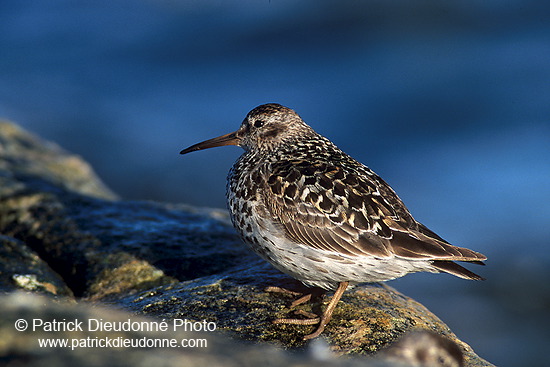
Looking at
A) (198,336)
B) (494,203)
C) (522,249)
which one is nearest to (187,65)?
(494,203)

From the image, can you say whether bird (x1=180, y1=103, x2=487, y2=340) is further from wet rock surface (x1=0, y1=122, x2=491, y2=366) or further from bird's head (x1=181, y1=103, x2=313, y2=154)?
bird's head (x1=181, y1=103, x2=313, y2=154)

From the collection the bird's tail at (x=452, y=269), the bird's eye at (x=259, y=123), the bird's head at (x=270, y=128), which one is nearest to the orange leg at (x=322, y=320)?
the bird's tail at (x=452, y=269)

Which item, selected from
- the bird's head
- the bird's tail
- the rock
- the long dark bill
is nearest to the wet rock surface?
the rock

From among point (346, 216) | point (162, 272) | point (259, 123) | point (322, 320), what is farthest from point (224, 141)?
point (322, 320)

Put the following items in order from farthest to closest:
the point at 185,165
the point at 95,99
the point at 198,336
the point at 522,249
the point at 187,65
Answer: the point at 187,65 < the point at 95,99 < the point at 185,165 < the point at 522,249 < the point at 198,336

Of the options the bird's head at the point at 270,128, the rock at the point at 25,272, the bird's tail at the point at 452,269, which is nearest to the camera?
the bird's tail at the point at 452,269

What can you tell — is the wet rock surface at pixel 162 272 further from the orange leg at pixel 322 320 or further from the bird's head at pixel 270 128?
the bird's head at pixel 270 128

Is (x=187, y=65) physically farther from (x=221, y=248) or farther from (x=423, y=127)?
(x=221, y=248)
